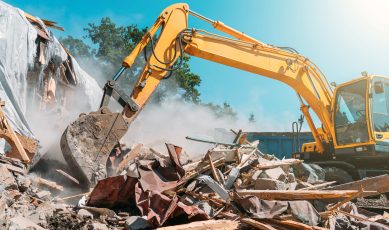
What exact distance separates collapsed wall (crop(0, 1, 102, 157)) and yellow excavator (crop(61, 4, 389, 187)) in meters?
2.40

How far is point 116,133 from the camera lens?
225 inches

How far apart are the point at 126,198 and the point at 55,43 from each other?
673 cm

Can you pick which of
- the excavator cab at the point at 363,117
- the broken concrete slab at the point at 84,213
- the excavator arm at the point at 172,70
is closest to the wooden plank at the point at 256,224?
the broken concrete slab at the point at 84,213

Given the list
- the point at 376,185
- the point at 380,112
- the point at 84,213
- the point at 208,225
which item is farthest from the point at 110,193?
the point at 380,112

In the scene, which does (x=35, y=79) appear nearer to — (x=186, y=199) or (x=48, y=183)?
(x=48, y=183)

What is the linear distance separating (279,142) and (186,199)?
11.6 meters

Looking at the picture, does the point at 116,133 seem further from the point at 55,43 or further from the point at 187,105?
the point at 187,105

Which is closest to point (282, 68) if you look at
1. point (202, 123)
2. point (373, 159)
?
point (373, 159)

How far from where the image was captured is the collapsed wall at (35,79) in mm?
7227

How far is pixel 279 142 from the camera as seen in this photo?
1569cm

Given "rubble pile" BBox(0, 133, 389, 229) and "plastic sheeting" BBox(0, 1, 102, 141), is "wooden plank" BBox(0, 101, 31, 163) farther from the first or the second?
"plastic sheeting" BBox(0, 1, 102, 141)

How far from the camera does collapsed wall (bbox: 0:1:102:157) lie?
7.23 meters

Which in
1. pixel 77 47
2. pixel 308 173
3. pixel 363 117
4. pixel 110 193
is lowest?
pixel 110 193

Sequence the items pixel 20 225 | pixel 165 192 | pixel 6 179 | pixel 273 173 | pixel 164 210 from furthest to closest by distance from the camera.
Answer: pixel 273 173, pixel 165 192, pixel 6 179, pixel 164 210, pixel 20 225
